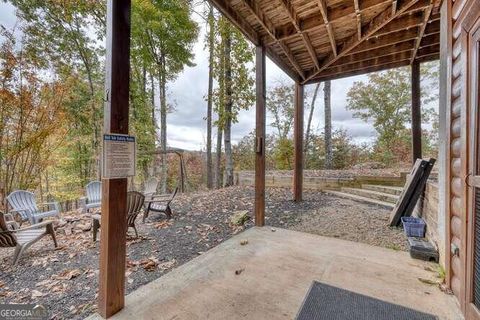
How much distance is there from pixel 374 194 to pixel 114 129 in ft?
17.5

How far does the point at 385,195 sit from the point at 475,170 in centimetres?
371

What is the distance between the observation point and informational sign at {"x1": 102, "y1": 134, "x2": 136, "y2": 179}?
1.47m

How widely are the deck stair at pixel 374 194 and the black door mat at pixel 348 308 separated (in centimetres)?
325

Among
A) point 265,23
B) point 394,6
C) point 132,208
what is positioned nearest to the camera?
point 394,6

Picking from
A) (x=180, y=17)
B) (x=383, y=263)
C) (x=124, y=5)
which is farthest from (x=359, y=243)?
(x=180, y=17)

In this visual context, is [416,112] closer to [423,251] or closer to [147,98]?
[423,251]

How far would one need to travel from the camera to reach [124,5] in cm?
154

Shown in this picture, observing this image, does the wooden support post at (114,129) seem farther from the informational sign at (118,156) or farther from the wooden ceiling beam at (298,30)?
the wooden ceiling beam at (298,30)

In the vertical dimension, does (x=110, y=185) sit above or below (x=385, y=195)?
above

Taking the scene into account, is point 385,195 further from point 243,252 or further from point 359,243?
point 243,252

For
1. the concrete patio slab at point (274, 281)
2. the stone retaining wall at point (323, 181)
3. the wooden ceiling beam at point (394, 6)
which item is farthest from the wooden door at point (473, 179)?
the stone retaining wall at point (323, 181)

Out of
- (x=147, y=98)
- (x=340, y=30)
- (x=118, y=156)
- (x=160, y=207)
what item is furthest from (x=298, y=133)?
(x=147, y=98)

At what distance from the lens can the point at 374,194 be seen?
493 centimetres

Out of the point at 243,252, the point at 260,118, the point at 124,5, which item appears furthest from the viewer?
the point at 260,118
